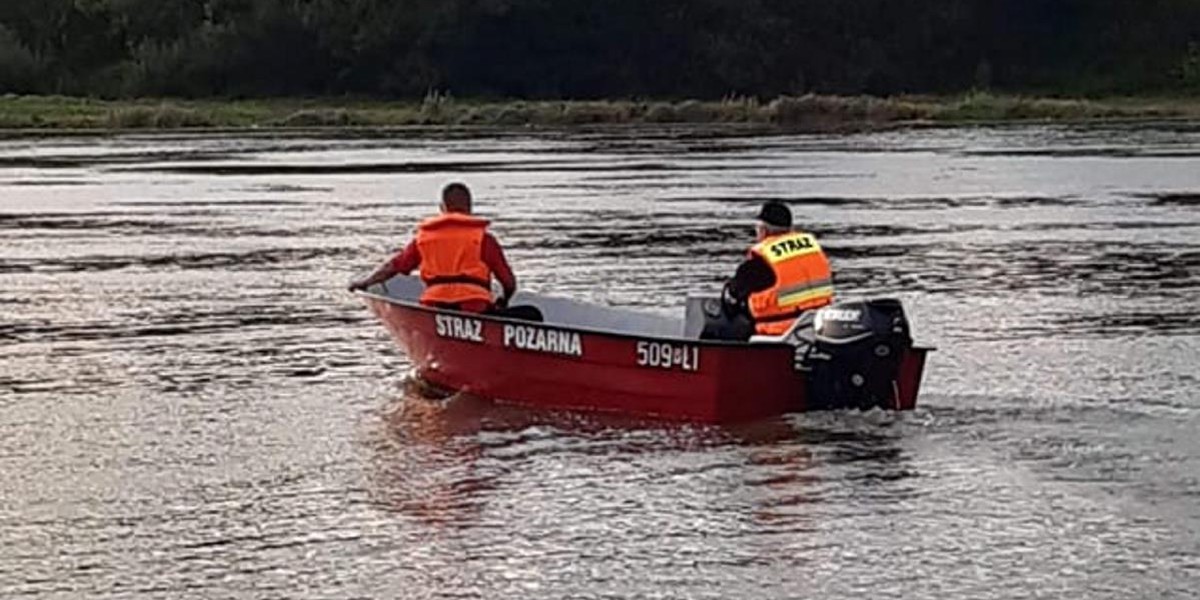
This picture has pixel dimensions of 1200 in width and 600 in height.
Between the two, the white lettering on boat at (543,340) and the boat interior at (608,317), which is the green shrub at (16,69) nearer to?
the boat interior at (608,317)

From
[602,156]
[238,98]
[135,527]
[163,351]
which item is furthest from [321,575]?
[238,98]

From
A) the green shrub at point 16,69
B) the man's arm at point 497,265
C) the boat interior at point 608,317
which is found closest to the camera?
the man's arm at point 497,265

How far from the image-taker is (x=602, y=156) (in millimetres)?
50750

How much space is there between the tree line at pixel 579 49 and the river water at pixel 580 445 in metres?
58.6

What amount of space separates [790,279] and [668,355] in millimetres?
934

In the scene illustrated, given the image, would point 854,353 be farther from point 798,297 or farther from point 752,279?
point 752,279

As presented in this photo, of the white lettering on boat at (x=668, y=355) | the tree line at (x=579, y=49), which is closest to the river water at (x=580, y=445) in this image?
the white lettering on boat at (x=668, y=355)

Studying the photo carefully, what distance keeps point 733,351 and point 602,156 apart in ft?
124

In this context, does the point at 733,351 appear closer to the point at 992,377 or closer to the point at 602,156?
the point at 992,377

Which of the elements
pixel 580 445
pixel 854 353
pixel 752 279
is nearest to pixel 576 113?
pixel 752 279

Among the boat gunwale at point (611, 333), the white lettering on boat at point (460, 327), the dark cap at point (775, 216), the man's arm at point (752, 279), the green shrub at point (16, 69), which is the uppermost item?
the dark cap at point (775, 216)

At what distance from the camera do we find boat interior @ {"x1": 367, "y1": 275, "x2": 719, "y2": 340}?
50.2ft

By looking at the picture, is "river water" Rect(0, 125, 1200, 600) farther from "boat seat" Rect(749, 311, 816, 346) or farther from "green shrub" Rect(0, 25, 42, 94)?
"green shrub" Rect(0, 25, 42, 94)

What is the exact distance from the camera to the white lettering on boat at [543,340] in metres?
14.0
